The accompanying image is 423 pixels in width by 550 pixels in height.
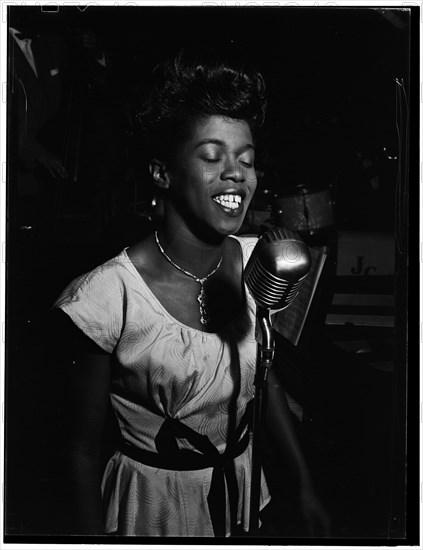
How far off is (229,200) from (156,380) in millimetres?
488

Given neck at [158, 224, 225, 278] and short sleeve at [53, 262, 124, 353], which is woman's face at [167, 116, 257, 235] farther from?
short sleeve at [53, 262, 124, 353]

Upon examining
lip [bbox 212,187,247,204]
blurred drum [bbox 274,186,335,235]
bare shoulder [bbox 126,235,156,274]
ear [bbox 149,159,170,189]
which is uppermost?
ear [bbox 149,159,170,189]

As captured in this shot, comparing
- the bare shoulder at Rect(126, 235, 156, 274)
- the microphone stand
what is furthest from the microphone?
the bare shoulder at Rect(126, 235, 156, 274)

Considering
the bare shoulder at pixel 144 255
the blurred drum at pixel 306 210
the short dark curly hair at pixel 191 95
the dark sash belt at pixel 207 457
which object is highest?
the short dark curly hair at pixel 191 95

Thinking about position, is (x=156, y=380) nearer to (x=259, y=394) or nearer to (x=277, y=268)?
(x=259, y=394)

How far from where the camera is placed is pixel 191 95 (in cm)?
175

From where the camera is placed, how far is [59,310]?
5.91ft

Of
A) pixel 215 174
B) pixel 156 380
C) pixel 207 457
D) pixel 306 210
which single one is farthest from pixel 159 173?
pixel 207 457

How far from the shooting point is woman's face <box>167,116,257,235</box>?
176 cm

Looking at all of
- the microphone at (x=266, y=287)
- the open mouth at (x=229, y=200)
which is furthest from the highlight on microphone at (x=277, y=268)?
the open mouth at (x=229, y=200)

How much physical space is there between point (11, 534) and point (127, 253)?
31.8 inches

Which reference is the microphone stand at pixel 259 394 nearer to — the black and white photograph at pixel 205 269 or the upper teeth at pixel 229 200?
the black and white photograph at pixel 205 269

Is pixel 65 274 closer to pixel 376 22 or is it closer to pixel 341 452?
pixel 341 452

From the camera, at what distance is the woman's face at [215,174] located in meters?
1.76
